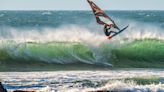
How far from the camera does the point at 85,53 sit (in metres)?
29.0

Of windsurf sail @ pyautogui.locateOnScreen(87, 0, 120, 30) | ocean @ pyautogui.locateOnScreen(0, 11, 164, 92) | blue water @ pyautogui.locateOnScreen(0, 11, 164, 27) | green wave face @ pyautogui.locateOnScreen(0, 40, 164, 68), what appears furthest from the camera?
blue water @ pyautogui.locateOnScreen(0, 11, 164, 27)

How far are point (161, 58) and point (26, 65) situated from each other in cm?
665

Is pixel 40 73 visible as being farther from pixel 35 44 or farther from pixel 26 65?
pixel 35 44

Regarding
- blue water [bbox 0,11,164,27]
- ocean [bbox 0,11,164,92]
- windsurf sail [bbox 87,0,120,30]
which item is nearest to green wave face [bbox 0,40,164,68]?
ocean [bbox 0,11,164,92]

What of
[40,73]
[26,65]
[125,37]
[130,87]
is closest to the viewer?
[130,87]

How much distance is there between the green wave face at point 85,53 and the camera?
27.5m

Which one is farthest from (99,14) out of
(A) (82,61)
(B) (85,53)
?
(B) (85,53)

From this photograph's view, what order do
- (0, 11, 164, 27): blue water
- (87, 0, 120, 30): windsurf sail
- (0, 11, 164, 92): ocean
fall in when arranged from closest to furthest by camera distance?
1. (0, 11, 164, 92): ocean
2. (87, 0, 120, 30): windsurf sail
3. (0, 11, 164, 27): blue water

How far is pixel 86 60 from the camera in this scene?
2775 centimetres

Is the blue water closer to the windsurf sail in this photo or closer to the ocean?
the ocean

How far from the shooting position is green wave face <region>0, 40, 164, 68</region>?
90.4ft

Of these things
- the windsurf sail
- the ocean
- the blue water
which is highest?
the windsurf sail

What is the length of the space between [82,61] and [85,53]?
60.1 inches

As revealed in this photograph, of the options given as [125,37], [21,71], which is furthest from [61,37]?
[21,71]
